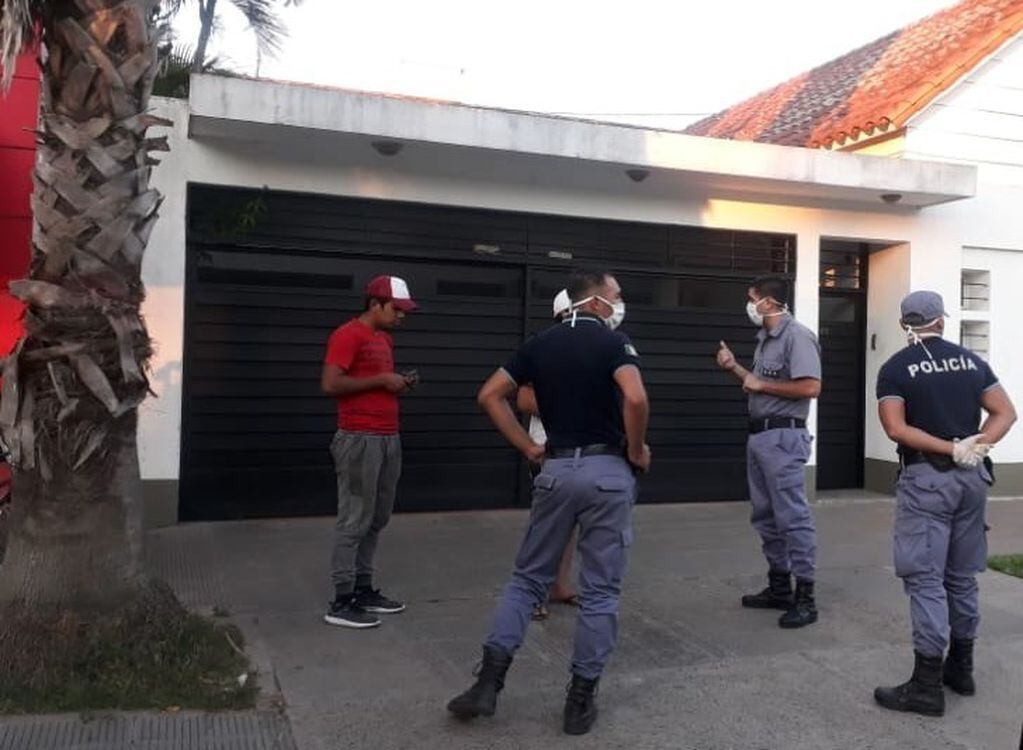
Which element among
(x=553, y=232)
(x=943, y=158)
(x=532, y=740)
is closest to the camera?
(x=532, y=740)

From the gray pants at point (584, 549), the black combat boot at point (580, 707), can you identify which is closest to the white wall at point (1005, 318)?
the gray pants at point (584, 549)

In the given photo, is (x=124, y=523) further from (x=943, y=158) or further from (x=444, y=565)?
(x=943, y=158)

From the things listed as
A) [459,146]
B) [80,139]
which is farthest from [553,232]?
[80,139]

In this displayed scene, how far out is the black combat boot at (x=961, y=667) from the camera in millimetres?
4379

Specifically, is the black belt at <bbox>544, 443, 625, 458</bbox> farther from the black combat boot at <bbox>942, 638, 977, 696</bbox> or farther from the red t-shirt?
the black combat boot at <bbox>942, 638, 977, 696</bbox>

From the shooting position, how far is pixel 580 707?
152 inches

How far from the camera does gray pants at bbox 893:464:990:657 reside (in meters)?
4.19

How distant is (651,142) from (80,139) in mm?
5061

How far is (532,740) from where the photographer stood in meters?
3.78

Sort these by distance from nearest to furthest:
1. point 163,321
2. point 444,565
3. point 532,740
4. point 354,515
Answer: point 532,740 < point 354,515 < point 444,565 < point 163,321

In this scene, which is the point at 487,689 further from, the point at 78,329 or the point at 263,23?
the point at 263,23

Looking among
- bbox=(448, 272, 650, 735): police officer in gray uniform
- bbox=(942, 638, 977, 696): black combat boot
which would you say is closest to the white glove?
bbox=(942, 638, 977, 696): black combat boot

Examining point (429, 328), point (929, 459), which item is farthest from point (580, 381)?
point (429, 328)

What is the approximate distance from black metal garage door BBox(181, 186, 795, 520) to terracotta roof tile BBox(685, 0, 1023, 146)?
205 centimetres
